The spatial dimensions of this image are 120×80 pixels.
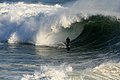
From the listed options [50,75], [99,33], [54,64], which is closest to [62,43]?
[99,33]

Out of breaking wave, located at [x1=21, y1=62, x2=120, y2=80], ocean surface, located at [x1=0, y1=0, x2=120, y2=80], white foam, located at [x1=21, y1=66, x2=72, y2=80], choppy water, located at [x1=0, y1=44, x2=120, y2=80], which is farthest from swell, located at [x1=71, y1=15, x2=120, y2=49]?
white foam, located at [x1=21, y1=66, x2=72, y2=80]

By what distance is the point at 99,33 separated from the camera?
22.5 meters

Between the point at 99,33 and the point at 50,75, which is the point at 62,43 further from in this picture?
the point at 50,75

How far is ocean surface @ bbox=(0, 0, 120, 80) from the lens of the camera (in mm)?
13312

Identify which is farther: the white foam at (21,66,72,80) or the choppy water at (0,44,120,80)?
the choppy water at (0,44,120,80)

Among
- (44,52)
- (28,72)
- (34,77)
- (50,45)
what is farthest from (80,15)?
(34,77)

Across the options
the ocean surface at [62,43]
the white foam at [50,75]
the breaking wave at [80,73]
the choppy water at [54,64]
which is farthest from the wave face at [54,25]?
the white foam at [50,75]

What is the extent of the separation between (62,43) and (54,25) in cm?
294

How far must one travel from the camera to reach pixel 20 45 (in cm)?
2223

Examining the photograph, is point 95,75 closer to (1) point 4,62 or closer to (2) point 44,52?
(1) point 4,62

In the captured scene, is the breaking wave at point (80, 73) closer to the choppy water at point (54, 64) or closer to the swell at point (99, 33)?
the choppy water at point (54, 64)

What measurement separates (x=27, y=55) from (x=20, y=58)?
98 cm

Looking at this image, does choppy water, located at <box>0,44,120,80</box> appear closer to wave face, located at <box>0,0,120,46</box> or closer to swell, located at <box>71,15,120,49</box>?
swell, located at <box>71,15,120,49</box>

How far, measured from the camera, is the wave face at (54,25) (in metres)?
23.3
